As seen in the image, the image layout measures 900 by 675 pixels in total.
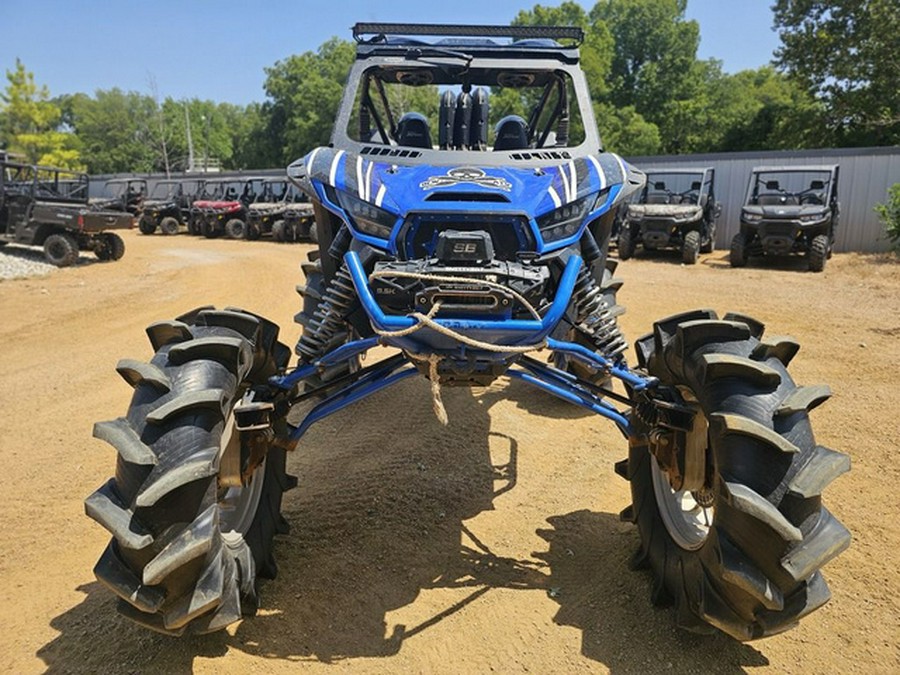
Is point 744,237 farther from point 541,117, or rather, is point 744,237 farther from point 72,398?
point 72,398

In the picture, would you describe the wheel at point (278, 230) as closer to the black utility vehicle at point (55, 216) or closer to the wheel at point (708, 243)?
the black utility vehicle at point (55, 216)

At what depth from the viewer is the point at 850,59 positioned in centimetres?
2622

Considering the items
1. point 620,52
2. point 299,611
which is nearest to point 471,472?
point 299,611

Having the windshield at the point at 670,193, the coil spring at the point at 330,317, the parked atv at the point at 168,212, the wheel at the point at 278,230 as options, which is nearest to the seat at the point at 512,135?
the coil spring at the point at 330,317

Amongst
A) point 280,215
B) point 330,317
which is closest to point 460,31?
point 330,317

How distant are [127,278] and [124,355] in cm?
782

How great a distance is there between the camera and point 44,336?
963cm

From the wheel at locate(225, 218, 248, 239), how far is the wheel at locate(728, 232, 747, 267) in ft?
58.3

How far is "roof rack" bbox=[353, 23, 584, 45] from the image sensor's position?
4.25 metres

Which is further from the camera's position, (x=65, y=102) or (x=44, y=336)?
Result: (x=65, y=102)

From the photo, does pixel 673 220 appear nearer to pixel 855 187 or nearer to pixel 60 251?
pixel 855 187

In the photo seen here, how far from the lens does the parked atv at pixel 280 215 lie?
24.8 meters

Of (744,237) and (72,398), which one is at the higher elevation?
(744,237)

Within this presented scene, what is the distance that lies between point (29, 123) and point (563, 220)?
174 feet
